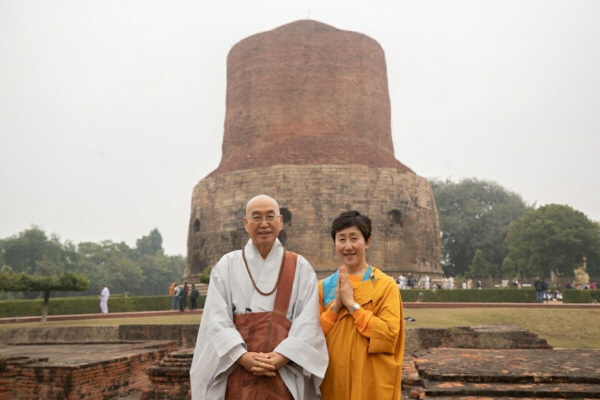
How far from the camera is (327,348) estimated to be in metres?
2.71

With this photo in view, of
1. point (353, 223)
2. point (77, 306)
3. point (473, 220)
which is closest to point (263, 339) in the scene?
point (353, 223)

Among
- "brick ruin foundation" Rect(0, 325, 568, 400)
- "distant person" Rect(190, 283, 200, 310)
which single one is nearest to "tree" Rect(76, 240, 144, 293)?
"distant person" Rect(190, 283, 200, 310)

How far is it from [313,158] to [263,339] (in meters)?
19.0

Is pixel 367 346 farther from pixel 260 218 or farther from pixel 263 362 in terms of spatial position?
pixel 260 218

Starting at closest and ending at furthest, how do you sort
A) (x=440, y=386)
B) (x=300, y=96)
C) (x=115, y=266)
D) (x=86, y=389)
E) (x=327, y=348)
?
(x=327, y=348), (x=440, y=386), (x=86, y=389), (x=300, y=96), (x=115, y=266)

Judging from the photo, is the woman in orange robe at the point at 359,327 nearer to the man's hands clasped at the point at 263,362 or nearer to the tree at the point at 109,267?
the man's hands clasped at the point at 263,362

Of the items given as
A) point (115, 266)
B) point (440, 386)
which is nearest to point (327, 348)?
point (440, 386)

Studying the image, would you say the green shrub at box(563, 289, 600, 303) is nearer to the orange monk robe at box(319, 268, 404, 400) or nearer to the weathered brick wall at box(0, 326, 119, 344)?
the weathered brick wall at box(0, 326, 119, 344)

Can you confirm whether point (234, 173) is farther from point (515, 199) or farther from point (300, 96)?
point (515, 199)

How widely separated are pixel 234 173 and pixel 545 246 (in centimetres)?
2057

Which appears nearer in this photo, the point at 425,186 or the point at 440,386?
the point at 440,386

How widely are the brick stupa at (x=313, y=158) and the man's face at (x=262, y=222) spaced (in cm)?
1716

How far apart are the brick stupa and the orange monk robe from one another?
17116 millimetres

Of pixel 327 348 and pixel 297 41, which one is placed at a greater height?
pixel 297 41
